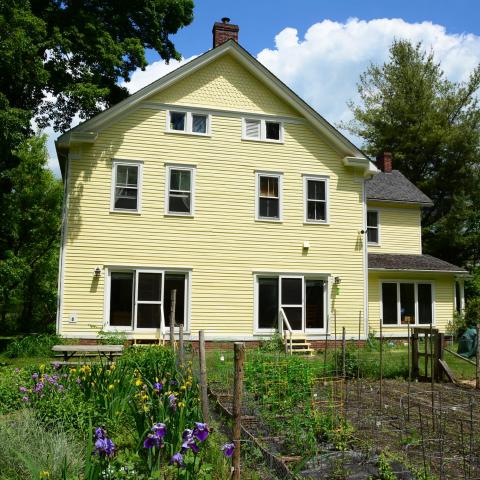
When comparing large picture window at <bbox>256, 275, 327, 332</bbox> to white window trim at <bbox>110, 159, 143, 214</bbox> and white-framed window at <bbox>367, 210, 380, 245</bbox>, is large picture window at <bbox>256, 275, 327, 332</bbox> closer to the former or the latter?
white window trim at <bbox>110, 159, 143, 214</bbox>

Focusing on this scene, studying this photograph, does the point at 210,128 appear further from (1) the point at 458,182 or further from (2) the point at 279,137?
(1) the point at 458,182

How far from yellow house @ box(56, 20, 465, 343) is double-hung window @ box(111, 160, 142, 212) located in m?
0.03

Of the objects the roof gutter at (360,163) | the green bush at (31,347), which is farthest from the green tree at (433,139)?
the green bush at (31,347)

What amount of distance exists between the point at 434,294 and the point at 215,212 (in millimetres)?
10050

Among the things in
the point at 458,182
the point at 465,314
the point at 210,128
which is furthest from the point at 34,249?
the point at 458,182

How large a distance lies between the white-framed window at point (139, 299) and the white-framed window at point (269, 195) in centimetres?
345

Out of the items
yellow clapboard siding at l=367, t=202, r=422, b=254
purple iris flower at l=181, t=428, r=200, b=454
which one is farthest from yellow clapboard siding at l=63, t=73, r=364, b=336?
purple iris flower at l=181, t=428, r=200, b=454

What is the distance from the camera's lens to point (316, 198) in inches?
704

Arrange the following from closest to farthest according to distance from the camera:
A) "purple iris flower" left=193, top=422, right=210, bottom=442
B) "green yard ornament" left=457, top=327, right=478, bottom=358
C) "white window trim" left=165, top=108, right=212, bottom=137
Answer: "purple iris flower" left=193, top=422, right=210, bottom=442 → "green yard ornament" left=457, top=327, right=478, bottom=358 → "white window trim" left=165, top=108, right=212, bottom=137

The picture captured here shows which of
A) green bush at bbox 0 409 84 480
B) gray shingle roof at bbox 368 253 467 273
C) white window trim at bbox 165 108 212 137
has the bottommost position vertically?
green bush at bbox 0 409 84 480

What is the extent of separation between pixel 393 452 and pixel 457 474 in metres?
0.74

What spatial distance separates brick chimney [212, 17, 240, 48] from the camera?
744 inches

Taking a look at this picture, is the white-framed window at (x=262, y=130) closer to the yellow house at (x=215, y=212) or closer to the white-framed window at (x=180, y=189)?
the yellow house at (x=215, y=212)

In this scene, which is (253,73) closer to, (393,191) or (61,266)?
(61,266)
